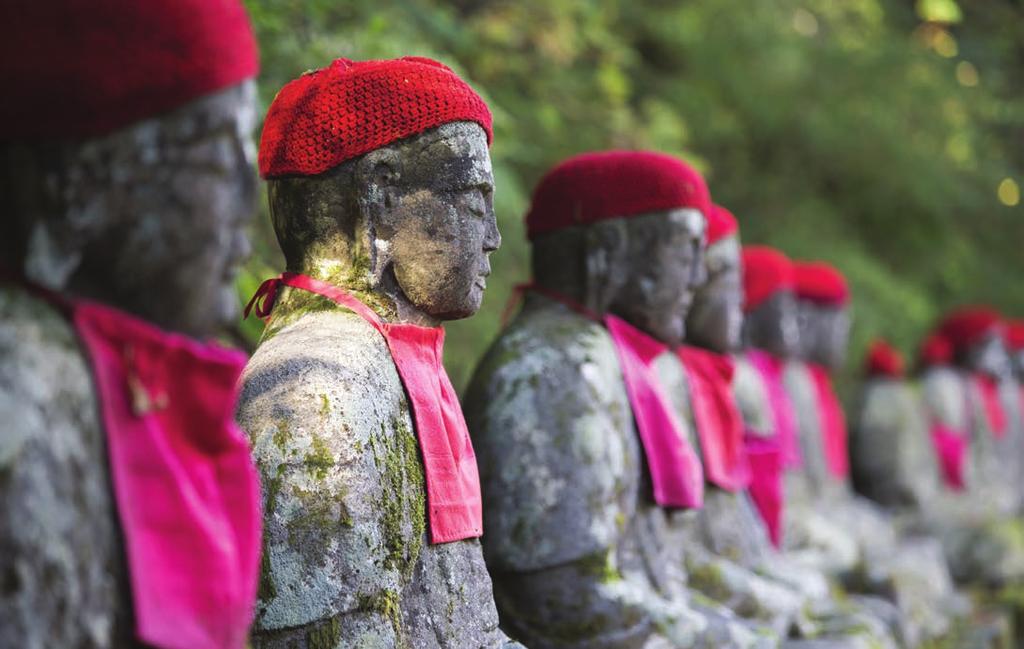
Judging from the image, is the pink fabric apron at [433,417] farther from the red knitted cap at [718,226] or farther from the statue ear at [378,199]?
the red knitted cap at [718,226]

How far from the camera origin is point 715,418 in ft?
17.5

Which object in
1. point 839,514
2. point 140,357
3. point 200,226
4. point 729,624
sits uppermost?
point 200,226

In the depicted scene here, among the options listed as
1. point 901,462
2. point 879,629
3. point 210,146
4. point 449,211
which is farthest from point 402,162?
point 901,462

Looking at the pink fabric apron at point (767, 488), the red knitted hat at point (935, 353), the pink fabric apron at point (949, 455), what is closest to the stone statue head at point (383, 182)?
the pink fabric apron at point (767, 488)

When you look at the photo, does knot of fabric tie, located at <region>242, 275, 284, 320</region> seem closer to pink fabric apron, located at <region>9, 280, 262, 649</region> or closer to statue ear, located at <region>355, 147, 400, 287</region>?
statue ear, located at <region>355, 147, 400, 287</region>

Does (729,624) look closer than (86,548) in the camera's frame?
No

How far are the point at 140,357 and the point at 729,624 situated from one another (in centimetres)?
262

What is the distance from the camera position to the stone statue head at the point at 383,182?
331 centimetres

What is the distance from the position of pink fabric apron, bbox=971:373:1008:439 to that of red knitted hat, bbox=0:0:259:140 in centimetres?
1082

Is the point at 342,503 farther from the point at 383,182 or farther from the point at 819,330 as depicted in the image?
the point at 819,330

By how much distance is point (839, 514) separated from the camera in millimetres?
8695

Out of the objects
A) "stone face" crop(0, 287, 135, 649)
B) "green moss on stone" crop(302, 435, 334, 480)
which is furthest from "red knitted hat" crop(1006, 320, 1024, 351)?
"stone face" crop(0, 287, 135, 649)

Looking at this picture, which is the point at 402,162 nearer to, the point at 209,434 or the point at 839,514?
the point at 209,434

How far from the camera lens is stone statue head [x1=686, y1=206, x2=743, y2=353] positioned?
579 cm
